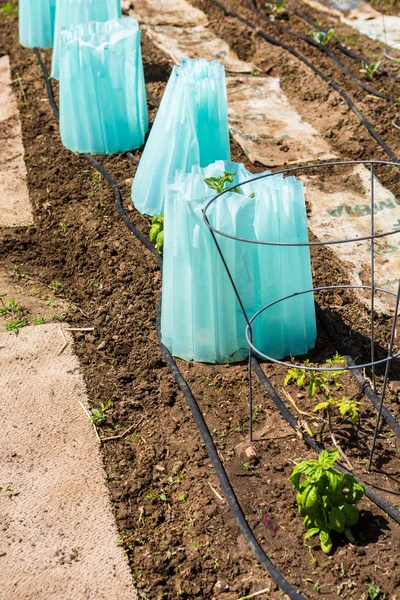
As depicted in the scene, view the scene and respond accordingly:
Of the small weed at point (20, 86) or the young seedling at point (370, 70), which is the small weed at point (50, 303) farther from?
the young seedling at point (370, 70)

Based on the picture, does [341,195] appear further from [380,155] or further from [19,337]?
[19,337]

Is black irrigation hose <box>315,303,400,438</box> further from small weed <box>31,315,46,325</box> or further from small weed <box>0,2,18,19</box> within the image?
small weed <box>0,2,18,19</box>

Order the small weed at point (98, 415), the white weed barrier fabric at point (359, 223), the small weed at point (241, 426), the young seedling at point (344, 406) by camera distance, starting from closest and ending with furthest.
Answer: the young seedling at point (344, 406), the small weed at point (241, 426), the small weed at point (98, 415), the white weed barrier fabric at point (359, 223)

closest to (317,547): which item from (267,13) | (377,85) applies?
(377,85)

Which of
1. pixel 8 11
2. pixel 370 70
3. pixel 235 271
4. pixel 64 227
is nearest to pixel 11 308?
pixel 64 227

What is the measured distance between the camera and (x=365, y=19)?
9555mm

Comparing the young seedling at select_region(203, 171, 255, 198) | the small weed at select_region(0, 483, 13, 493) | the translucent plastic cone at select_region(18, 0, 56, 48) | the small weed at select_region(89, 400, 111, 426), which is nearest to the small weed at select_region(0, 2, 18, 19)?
the translucent plastic cone at select_region(18, 0, 56, 48)

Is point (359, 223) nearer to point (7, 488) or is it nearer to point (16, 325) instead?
point (16, 325)

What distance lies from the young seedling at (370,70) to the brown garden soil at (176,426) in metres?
1.52

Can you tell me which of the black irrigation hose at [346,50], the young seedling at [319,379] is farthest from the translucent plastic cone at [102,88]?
the young seedling at [319,379]

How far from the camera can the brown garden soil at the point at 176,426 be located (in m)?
3.17

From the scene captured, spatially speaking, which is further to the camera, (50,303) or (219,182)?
(50,303)

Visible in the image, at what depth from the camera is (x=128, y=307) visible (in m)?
4.82

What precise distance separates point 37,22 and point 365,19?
424 centimetres
